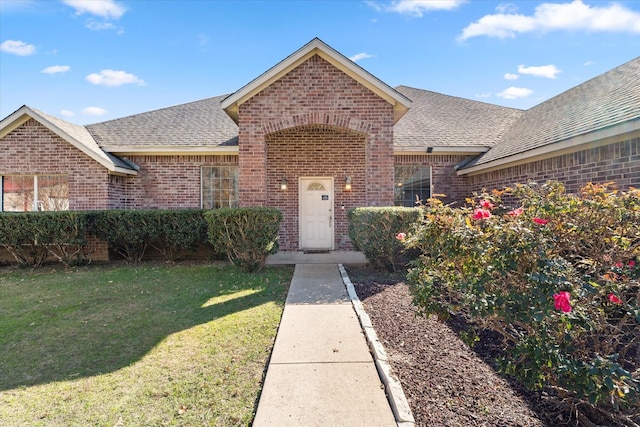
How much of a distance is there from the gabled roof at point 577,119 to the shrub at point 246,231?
6.75m

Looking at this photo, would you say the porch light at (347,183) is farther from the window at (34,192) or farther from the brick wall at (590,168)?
the window at (34,192)

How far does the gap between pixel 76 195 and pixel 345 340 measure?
10383 millimetres

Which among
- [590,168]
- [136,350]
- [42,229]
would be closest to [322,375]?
[136,350]

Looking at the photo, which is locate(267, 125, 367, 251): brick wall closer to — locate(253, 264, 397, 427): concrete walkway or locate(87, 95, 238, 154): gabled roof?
locate(87, 95, 238, 154): gabled roof

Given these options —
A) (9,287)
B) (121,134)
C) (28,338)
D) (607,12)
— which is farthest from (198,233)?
(607,12)

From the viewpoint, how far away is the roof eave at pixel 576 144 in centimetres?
558

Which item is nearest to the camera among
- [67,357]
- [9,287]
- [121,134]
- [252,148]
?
[67,357]

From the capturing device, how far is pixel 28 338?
431 cm

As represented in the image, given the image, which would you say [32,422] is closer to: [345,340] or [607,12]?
[345,340]

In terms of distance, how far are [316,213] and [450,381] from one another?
27.3 feet

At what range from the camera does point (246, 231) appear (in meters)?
7.55

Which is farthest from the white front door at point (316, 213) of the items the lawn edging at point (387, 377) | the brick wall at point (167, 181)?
the lawn edging at point (387, 377)

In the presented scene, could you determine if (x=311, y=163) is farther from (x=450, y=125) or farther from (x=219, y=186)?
(x=450, y=125)

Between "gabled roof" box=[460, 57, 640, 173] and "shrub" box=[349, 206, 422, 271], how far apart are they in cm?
356
